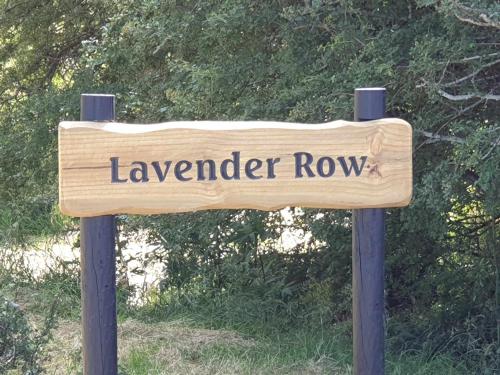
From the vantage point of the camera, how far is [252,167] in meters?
2.87

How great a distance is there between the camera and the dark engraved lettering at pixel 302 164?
288 cm

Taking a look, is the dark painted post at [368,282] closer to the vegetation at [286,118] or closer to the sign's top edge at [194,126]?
→ the sign's top edge at [194,126]

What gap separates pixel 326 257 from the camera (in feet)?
19.4

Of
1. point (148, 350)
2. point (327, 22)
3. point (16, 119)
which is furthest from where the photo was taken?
point (16, 119)

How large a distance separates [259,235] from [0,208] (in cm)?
247

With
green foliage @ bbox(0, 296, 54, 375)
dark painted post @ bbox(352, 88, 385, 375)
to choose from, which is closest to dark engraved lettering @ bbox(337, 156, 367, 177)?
dark painted post @ bbox(352, 88, 385, 375)

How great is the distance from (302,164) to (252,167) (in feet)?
0.52

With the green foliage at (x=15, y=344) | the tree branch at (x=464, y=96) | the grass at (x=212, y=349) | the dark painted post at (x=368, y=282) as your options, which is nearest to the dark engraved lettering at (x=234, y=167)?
the dark painted post at (x=368, y=282)

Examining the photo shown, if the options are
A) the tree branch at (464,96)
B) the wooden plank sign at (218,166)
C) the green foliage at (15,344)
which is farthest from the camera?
the tree branch at (464,96)

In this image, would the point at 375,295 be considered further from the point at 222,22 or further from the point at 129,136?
the point at 222,22

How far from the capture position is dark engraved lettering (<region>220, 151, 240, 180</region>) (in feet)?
9.36

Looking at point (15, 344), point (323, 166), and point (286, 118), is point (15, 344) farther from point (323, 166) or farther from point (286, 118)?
point (286, 118)

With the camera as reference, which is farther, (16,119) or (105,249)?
(16,119)

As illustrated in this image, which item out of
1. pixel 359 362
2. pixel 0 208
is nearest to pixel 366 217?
pixel 359 362
